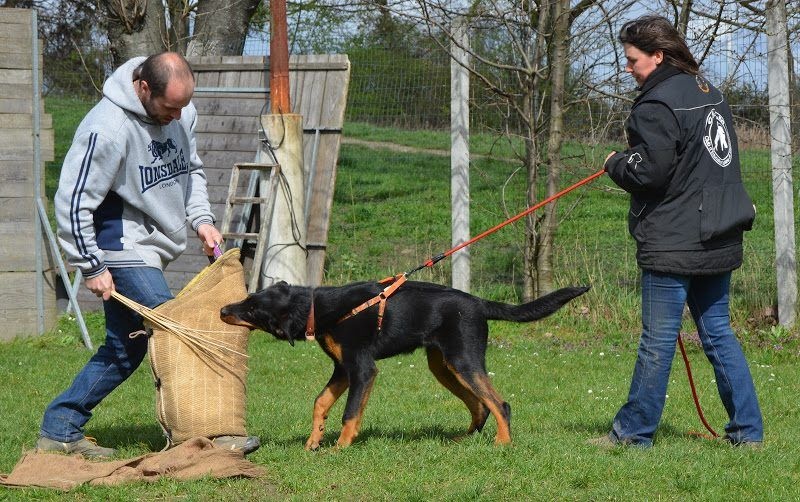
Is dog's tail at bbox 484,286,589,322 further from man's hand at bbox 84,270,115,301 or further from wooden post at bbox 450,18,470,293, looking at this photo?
wooden post at bbox 450,18,470,293

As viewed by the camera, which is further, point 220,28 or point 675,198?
point 220,28

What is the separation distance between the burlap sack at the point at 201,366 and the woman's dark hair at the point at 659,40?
2.28 m

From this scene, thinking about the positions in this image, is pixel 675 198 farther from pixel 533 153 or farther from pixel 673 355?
pixel 533 153

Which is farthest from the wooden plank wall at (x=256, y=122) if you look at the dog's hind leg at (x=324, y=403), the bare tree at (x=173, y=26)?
the dog's hind leg at (x=324, y=403)

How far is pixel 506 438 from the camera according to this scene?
4906 millimetres

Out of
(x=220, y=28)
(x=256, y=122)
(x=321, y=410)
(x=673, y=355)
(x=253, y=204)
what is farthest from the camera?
(x=220, y=28)

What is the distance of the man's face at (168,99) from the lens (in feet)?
14.1

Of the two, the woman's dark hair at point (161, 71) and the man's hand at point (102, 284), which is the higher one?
the woman's dark hair at point (161, 71)

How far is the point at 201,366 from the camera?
459 centimetres

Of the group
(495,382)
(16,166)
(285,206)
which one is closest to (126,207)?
(495,382)

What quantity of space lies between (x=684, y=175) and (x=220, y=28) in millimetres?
9005

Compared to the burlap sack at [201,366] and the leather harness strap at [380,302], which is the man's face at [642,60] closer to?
the leather harness strap at [380,302]

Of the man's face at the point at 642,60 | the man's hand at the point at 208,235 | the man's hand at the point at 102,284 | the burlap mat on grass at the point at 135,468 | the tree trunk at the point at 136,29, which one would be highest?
the tree trunk at the point at 136,29

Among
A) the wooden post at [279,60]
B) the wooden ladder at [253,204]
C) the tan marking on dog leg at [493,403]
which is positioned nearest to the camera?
the tan marking on dog leg at [493,403]
